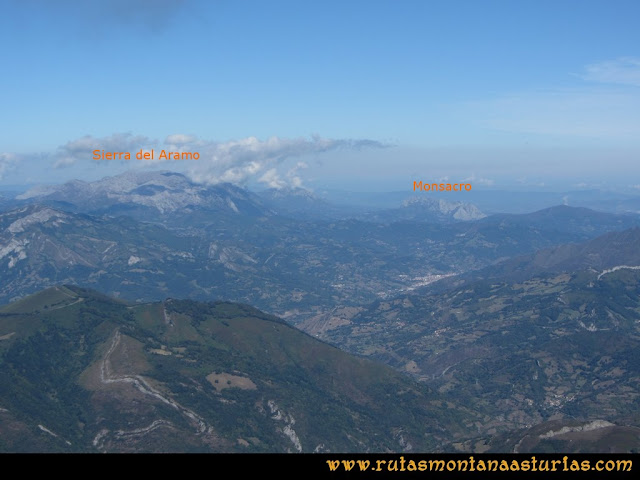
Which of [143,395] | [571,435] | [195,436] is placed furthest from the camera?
[143,395]

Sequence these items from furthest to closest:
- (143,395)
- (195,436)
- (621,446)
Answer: (143,395) < (195,436) < (621,446)
